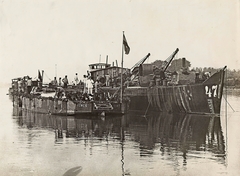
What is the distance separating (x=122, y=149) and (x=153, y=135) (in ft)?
13.6

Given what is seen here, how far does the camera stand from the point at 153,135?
1753cm

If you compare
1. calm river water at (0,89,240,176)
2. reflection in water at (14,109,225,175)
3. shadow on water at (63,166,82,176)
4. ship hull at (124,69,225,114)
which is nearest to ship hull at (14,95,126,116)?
reflection in water at (14,109,225,175)

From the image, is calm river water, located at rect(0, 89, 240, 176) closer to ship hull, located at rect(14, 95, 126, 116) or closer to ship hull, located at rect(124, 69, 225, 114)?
ship hull, located at rect(14, 95, 126, 116)

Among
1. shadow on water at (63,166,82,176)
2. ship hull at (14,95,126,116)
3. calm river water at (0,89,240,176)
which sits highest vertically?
ship hull at (14,95,126,116)

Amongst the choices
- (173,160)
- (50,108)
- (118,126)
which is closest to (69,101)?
(50,108)

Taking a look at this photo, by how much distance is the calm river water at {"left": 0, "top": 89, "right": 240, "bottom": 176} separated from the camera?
35.8 ft

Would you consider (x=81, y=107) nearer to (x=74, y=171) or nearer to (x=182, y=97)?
(x=182, y=97)

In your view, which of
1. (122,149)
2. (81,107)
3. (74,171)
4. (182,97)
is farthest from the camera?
(182,97)

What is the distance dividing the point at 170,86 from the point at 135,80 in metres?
6.11

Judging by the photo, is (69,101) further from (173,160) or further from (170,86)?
(173,160)

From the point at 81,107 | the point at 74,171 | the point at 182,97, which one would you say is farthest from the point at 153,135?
the point at 182,97

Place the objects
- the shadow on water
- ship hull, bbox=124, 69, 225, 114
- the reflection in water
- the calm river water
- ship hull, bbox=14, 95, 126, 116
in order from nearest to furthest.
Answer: the shadow on water, the calm river water, the reflection in water, ship hull, bbox=14, 95, 126, 116, ship hull, bbox=124, 69, 225, 114

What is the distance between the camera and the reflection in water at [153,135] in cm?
1313

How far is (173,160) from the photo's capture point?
11719mm
